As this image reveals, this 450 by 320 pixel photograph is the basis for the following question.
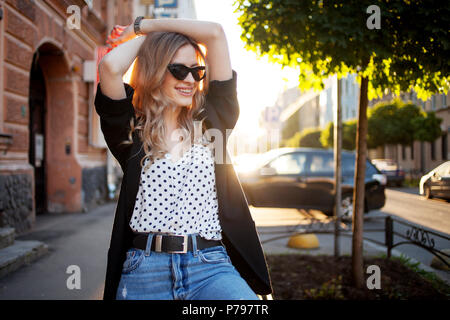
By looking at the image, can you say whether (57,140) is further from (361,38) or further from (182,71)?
(182,71)

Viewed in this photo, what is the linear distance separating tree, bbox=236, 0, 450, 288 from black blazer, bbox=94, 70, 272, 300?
1.59 metres

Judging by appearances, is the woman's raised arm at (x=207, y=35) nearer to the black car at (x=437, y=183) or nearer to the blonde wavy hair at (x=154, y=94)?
the blonde wavy hair at (x=154, y=94)

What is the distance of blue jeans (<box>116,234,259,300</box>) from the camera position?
62.3 inches

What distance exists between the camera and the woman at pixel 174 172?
1.63 meters

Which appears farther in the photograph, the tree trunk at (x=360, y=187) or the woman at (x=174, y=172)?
the tree trunk at (x=360, y=187)

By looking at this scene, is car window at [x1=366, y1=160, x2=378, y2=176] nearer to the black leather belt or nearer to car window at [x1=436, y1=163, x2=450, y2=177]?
car window at [x1=436, y1=163, x2=450, y2=177]

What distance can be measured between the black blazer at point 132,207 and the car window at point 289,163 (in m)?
7.60

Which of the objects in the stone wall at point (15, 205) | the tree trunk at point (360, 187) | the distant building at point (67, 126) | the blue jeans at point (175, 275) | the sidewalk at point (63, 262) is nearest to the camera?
the blue jeans at point (175, 275)

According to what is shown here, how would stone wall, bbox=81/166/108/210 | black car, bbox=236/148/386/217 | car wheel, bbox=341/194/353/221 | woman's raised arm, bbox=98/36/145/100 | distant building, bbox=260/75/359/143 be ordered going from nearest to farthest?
woman's raised arm, bbox=98/36/145/100 < car wheel, bbox=341/194/353/221 < black car, bbox=236/148/386/217 < stone wall, bbox=81/166/108/210 < distant building, bbox=260/75/359/143

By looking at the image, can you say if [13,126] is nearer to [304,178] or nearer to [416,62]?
[416,62]

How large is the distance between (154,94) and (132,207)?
1.79 feet

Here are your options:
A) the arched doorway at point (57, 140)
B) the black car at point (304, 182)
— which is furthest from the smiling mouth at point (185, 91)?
the arched doorway at point (57, 140)

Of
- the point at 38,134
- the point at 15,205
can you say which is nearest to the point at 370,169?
the point at 15,205

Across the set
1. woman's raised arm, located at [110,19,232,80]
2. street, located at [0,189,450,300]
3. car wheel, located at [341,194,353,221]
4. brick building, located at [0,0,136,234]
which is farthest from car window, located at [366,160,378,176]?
woman's raised arm, located at [110,19,232,80]
